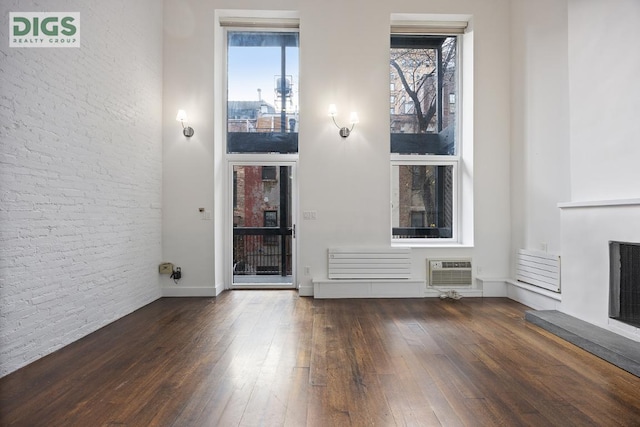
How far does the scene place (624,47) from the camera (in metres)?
2.77

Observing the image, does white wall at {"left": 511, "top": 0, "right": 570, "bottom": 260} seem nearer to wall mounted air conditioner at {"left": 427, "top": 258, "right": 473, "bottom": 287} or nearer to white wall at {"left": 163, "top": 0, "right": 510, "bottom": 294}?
white wall at {"left": 163, "top": 0, "right": 510, "bottom": 294}

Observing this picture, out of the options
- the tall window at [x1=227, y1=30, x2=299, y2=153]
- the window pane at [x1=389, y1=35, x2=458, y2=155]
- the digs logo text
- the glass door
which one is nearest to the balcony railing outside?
the glass door

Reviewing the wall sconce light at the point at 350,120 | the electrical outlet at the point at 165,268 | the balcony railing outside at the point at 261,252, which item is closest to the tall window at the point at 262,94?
the wall sconce light at the point at 350,120

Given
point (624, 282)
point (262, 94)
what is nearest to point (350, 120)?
point (262, 94)

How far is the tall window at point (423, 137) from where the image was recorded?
15.9 feet

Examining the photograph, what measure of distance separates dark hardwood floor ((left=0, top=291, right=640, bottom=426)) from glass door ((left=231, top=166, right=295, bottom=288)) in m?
1.47

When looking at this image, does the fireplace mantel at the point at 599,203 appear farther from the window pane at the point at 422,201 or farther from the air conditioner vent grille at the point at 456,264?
the window pane at the point at 422,201

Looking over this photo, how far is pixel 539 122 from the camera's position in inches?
155

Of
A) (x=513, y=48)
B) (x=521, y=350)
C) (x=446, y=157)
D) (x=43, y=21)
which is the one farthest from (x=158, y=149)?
(x=513, y=48)

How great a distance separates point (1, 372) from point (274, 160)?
3.59m

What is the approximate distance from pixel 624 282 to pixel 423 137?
287 cm

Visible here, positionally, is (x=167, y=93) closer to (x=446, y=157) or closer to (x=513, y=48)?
(x=446, y=157)

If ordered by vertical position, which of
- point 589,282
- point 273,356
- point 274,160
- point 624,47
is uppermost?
point 624,47

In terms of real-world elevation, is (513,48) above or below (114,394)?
→ above
